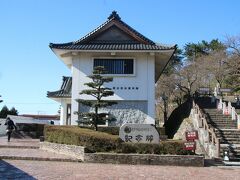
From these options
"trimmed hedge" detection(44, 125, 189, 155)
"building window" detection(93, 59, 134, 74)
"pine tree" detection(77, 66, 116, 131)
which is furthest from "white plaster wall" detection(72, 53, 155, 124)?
"trimmed hedge" detection(44, 125, 189, 155)

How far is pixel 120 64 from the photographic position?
2750cm

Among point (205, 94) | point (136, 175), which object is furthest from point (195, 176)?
point (205, 94)

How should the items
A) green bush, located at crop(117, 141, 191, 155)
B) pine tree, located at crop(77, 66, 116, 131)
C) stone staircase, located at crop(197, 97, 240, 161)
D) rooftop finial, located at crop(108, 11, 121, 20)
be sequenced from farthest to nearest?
rooftop finial, located at crop(108, 11, 121, 20) → pine tree, located at crop(77, 66, 116, 131) → stone staircase, located at crop(197, 97, 240, 161) → green bush, located at crop(117, 141, 191, 155)

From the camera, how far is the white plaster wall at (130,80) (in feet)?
88.4

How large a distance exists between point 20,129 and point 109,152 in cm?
1841

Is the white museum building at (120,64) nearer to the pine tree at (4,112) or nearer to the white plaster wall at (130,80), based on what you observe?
the white plaster wall at (130,80)

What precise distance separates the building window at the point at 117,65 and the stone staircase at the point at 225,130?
6.94 m

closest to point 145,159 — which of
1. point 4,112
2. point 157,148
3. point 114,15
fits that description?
point 157,148

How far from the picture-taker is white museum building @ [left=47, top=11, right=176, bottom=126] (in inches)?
1055

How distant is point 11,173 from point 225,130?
15890mm

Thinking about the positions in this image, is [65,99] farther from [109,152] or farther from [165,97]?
[165,97]

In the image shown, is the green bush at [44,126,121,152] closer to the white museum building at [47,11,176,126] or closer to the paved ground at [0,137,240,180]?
the paved ground at [0,137,240,180]

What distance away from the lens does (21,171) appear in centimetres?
1299

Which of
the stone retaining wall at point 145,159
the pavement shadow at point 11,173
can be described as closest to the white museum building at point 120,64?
the stone retaining wall at point 145,159
